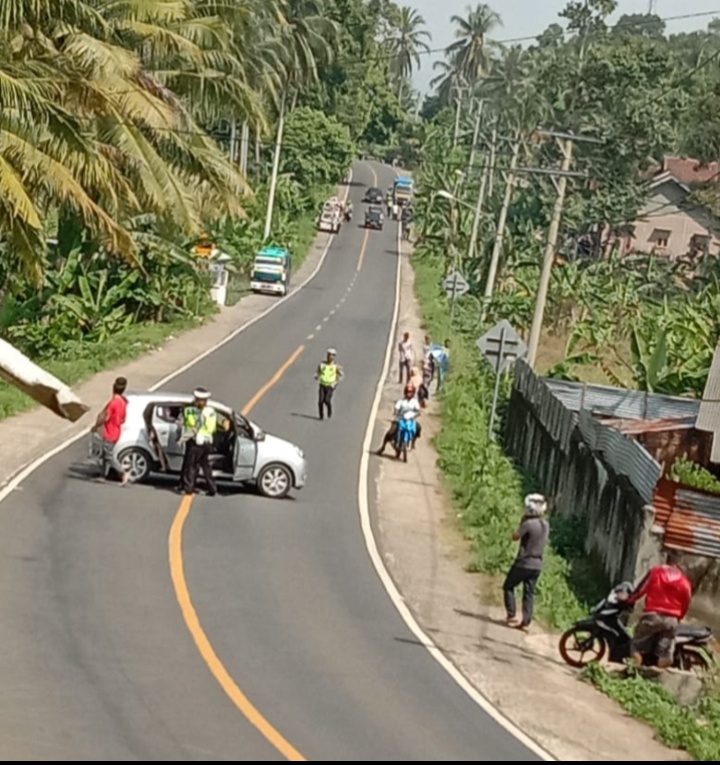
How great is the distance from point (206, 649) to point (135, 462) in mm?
8450

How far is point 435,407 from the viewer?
38.0 metres

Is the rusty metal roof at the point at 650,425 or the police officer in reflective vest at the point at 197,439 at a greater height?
the rusty metal roof at the point at 650,425

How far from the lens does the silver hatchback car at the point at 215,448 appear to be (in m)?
23.3

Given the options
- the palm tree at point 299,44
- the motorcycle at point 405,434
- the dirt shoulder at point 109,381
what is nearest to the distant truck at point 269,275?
the dirt shoulder at point 109,381

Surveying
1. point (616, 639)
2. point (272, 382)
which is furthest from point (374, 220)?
point (616, 639)

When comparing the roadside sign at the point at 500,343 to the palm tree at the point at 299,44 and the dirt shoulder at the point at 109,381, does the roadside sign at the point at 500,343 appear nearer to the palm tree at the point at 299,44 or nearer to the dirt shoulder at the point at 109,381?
the dirt shoulder at the point at 109,381

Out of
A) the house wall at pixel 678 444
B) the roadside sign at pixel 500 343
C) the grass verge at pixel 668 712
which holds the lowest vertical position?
the grass verge at pixel 668 712

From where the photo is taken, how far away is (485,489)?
2569cm

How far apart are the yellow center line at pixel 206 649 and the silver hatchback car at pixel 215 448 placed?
2.92ft

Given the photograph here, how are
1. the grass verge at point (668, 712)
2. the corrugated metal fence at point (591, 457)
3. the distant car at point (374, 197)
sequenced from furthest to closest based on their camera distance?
the distant car at point (374, 197)
the corrugated metal fence at point (591, 457)
the grass verge at point (668, 712)

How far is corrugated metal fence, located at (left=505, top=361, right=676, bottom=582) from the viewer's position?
70.2ft

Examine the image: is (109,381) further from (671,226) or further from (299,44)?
(671,226)

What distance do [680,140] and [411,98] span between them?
4127 inches

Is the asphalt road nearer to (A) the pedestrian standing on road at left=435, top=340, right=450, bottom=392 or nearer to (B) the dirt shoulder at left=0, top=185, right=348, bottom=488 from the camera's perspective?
(B) the dirt shoulder at left=0, top=185, right=348, bottom=488
